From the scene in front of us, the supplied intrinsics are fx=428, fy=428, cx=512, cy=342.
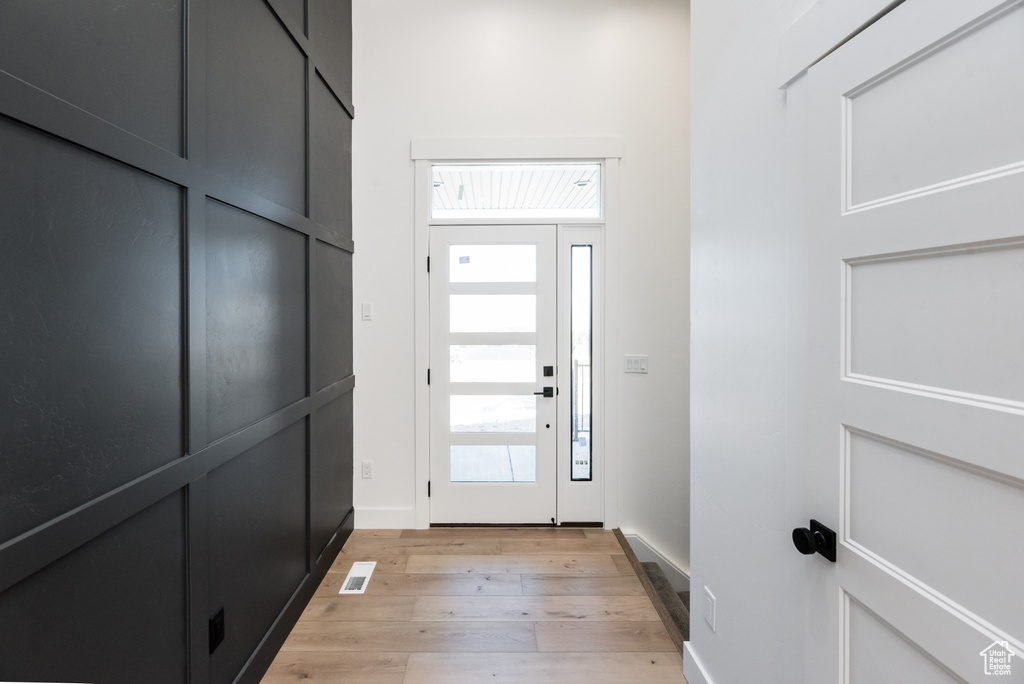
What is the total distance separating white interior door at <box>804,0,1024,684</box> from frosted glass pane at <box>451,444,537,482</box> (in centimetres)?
194

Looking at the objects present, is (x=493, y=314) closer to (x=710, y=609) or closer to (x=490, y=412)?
(x=490, y=412)

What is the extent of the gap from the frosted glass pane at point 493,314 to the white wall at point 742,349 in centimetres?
132

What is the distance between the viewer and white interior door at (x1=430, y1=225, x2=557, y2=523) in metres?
2.79

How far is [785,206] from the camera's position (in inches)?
43.3

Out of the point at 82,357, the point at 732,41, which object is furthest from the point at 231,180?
the point at 732,41

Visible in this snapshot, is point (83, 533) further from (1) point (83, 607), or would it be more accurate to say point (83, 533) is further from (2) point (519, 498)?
(2) point (519, 498)

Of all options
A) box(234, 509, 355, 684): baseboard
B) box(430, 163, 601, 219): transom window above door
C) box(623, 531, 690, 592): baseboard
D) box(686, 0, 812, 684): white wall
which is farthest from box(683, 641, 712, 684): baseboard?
box(430, 163, 601, 219): transom window above door

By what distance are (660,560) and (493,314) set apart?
6.21 ft

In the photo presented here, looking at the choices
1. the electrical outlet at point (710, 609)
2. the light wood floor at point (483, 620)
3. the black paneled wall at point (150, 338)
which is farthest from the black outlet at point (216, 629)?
the electrical outlet at point (710, 609)

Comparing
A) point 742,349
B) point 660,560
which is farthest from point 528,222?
point 660,560

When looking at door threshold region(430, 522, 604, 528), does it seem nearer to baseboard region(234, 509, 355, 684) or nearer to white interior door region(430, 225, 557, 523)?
white interior door region(430, 225, 557, 523)

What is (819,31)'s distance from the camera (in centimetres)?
95

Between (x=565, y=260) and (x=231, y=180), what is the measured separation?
187 centimetres

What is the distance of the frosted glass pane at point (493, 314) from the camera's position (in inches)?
110
